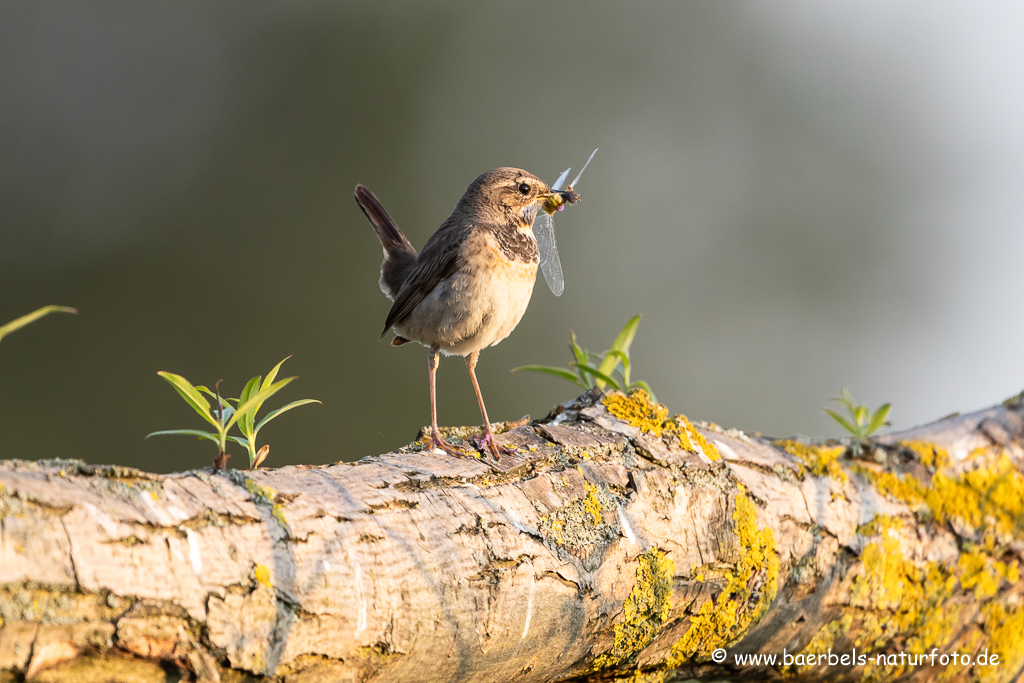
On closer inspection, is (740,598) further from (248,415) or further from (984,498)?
(248,415)

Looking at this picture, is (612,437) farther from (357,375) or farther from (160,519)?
(357,375)

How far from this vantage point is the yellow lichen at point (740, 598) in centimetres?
234

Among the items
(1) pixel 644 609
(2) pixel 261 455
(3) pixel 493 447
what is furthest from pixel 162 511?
(1) pixel 644 609

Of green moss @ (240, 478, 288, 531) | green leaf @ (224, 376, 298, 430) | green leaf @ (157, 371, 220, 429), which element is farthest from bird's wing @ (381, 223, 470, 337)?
green moss @ (240, 478, 288, 531)

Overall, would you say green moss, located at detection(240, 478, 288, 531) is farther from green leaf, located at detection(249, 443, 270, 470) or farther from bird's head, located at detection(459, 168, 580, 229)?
bird's head, located at detection(459, 168, 580, 229)

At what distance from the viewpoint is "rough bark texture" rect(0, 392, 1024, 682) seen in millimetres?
1334

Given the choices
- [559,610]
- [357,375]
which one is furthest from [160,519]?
[357,375]

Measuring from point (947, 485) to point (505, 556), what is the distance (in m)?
2.09

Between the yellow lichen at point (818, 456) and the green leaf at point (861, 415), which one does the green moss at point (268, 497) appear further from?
the green leaf at point (861, 415)

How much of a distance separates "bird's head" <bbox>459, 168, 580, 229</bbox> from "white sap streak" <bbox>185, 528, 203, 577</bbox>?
2283mm

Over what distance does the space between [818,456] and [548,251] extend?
1.69 meters

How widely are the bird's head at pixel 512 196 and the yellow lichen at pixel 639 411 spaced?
3.82 ft

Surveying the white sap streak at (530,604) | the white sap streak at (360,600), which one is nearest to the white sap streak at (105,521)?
the white sap streak at (360,600)

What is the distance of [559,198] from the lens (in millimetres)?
3537
